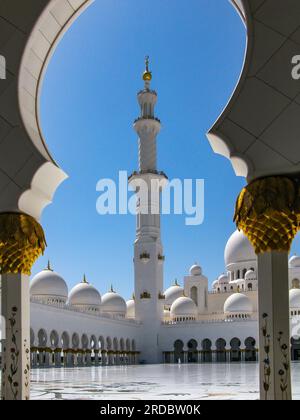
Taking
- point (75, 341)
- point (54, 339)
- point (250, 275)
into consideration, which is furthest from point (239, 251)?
point (54, 339)

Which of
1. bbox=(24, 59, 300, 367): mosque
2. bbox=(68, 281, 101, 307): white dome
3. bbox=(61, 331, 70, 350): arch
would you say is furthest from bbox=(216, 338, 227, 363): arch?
bbox=(61, 331, 70, 350): arch

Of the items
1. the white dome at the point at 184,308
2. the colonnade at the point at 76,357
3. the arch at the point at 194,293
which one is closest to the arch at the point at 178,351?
the white dome at the point at 184,308

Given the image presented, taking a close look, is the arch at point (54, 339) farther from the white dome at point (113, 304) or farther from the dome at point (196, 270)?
the dome at point (196, 270)

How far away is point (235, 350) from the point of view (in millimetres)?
26812

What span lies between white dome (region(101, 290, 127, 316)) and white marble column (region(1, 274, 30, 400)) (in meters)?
23.9

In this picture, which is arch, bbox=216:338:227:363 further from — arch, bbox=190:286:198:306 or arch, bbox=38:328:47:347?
arch, bbox=38:328:47:347

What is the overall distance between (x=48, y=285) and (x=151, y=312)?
570 cm

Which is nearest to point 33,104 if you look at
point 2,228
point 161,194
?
point 2,228

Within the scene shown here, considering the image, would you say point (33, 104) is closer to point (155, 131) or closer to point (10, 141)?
point (10, 141)

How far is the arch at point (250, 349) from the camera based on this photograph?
26469 mm

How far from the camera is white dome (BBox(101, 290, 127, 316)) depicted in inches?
1078

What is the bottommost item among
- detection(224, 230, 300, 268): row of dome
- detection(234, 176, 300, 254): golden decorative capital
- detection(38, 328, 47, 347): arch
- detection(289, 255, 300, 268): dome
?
detection(38, 328, 47, 347): arch

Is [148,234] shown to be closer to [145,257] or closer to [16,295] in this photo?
[145,257]

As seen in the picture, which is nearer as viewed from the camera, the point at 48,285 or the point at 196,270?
the point at 48,285
